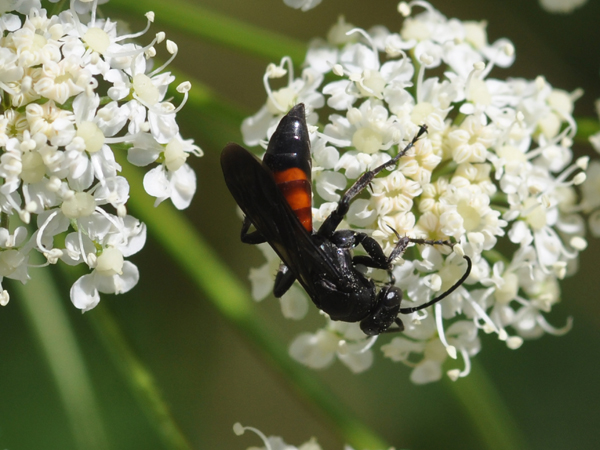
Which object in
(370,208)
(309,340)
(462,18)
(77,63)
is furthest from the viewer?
(462,18)

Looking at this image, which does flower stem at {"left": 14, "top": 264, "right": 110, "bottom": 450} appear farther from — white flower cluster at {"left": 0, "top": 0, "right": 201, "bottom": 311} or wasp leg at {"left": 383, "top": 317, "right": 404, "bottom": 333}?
wasp leg at {"left": 383, "top": 317, "right": 404, "bottom": 333}

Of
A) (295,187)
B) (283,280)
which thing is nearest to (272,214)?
(295,187)

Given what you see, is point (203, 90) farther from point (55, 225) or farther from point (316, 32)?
point (316, 32)

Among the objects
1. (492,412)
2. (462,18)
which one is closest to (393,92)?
(492,412)

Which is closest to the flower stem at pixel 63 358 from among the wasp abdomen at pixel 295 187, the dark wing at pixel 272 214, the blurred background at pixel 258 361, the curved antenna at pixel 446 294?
the blurred background at pixel 258 361

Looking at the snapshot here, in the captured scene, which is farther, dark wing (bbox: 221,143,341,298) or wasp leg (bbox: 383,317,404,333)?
wasp leg (bbox: 383,317,404,333)

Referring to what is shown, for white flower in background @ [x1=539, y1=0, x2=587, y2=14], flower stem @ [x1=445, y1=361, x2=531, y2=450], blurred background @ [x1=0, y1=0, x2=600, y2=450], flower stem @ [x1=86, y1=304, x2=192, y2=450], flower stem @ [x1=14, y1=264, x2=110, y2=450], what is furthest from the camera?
blurred background @ [x1=0, y1=0, x2=600, y2=450]

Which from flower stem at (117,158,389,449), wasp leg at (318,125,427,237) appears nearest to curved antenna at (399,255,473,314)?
wasp leg at (318,125,427,237)
